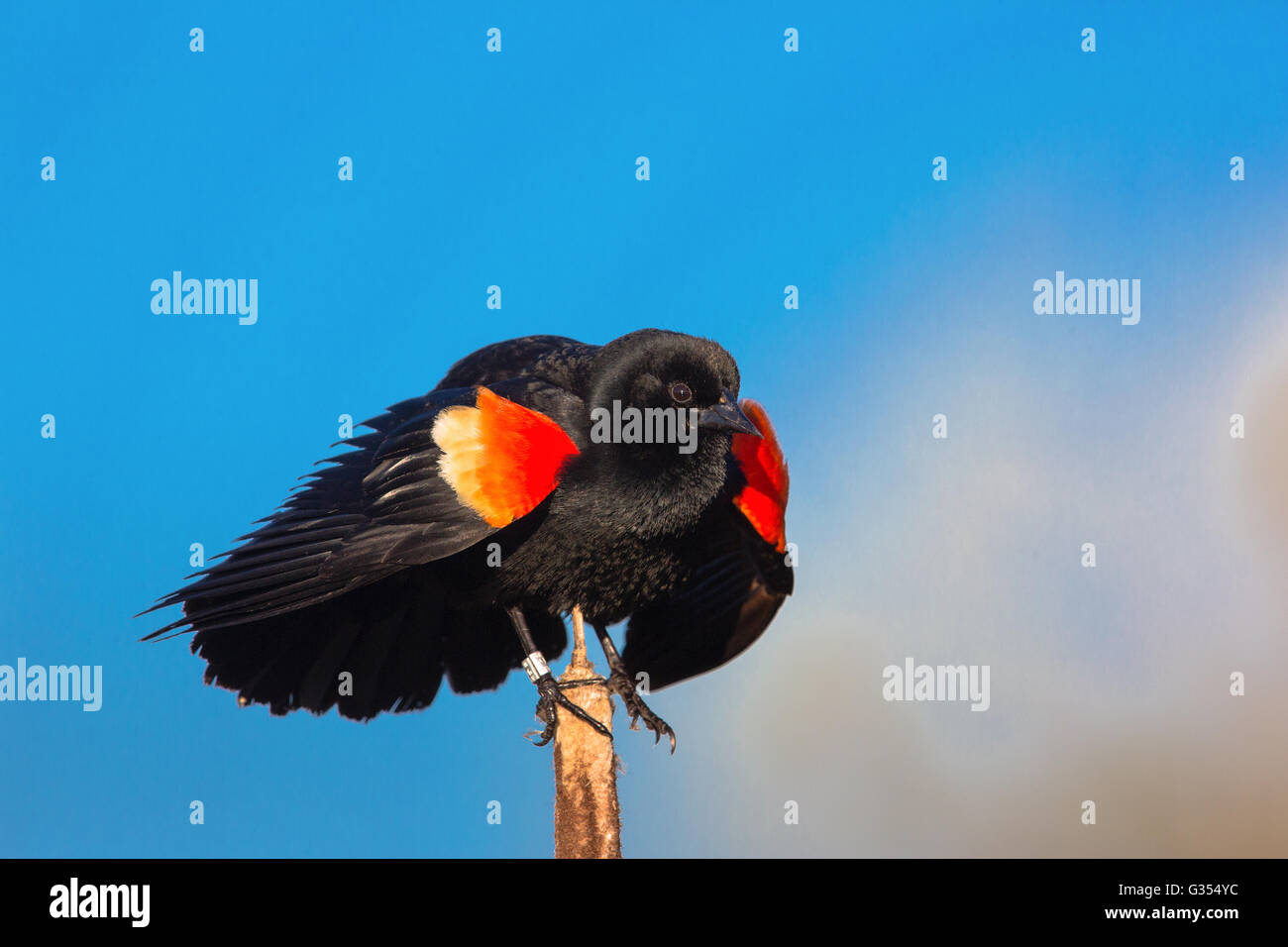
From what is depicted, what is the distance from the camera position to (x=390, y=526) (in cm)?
492

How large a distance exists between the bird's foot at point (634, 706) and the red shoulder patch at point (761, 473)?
3.51 feet

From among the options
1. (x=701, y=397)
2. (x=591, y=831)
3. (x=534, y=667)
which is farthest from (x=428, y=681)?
(x=701, y=397)

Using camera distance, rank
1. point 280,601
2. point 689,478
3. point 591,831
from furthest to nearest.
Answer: point 689,478, point 280,601, point 591,831

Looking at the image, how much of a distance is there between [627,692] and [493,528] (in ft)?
3.92

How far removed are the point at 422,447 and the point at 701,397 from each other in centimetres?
130

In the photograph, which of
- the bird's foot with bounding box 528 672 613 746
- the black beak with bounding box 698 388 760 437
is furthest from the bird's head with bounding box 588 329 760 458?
the bird's foot with bounding box 528 672 613 746

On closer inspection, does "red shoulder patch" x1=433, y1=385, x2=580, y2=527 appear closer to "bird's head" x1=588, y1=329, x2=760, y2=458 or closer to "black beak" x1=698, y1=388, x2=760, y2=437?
"bird's head" x1=588, y1=329, x2=760, y2=458

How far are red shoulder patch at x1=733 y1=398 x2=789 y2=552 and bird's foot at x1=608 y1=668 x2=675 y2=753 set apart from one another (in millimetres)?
1070

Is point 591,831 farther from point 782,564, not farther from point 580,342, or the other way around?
point 580,342

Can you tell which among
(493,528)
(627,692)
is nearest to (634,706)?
(627,692)

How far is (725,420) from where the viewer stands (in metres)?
5.12
